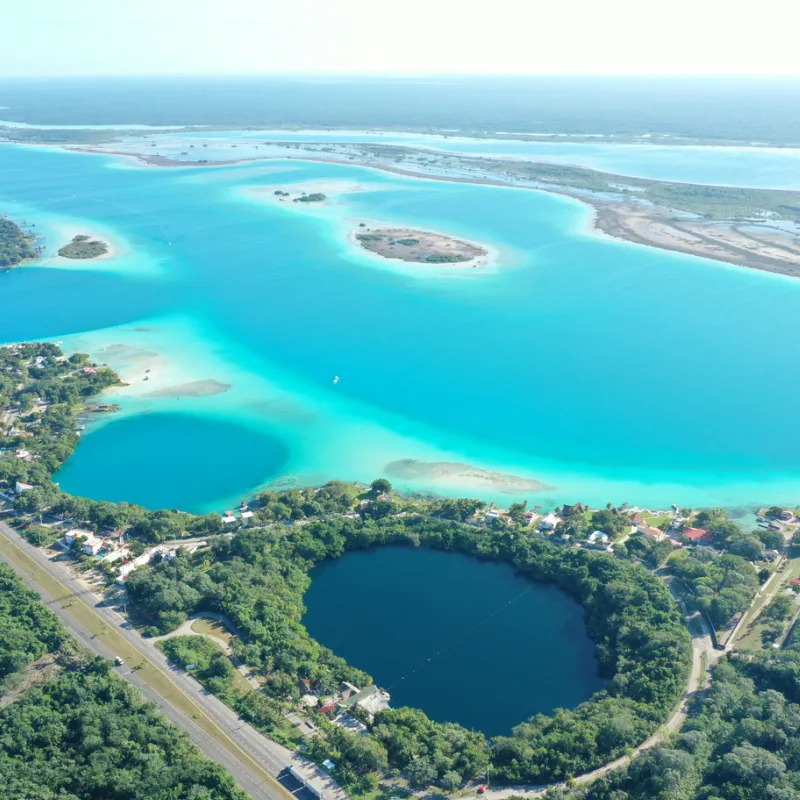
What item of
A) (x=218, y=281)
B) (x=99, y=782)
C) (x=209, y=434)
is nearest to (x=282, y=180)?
(x=218, y=281)

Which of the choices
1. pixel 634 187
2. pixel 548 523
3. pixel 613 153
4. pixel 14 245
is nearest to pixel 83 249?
pixel 14 245

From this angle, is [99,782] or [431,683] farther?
[431,683]

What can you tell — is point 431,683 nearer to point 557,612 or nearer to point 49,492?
point 557,612

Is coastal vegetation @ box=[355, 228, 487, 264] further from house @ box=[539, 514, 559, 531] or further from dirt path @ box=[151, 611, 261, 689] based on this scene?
dirt path @ box=[151, 611, 261, 689]

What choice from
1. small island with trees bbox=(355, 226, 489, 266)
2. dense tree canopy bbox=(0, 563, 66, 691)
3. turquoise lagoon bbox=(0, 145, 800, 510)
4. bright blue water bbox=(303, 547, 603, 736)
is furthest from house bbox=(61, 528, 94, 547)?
small island with trees bbox=(355, 226, 489, 266)

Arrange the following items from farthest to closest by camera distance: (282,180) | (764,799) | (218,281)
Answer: (282,180)
(218,281)
(764,799)
